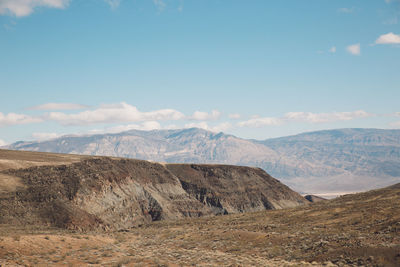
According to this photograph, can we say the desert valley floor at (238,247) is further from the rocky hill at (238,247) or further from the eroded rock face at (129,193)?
the eroded rock face at (129,193)

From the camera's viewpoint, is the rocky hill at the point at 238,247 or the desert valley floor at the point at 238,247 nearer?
the rocky hill at the point at 238,247

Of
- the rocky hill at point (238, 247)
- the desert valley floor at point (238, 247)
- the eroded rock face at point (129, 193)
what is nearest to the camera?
the rocky hill at point (238, 247)

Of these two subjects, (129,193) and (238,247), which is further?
(129,193)

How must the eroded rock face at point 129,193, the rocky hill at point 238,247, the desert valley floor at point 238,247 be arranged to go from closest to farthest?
the rocky hill at point 238,247 < the desert valley floor at point 238,247 < the eroded rock face at point 129,193

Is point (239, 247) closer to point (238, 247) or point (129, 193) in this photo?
point (238, 247)

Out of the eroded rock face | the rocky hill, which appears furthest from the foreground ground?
the eroded rock face

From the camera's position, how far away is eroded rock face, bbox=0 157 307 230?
182 feet

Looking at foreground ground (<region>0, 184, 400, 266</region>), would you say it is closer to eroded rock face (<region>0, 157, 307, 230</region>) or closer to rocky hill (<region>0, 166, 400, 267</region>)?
rocky hill (<region>0, 166, 400, 267</region>)

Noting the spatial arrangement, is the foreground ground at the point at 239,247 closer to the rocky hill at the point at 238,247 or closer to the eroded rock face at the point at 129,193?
the rocky hill at the point at 238,247

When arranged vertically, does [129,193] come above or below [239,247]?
above

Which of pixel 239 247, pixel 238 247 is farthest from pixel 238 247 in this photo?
pixel 239 247

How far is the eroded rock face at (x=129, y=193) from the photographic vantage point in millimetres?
55531

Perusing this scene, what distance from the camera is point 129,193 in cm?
7825

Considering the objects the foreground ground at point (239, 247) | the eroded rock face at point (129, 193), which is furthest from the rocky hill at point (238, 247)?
the eroded rock face at point (129, 193)
